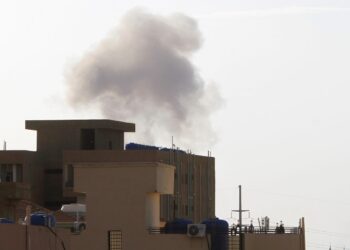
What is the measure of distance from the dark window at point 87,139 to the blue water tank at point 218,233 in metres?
70.1

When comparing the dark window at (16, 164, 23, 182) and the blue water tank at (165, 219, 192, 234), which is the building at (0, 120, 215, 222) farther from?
the blue water tank at (165, 219, 192, 234)

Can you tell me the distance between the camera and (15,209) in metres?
75.6

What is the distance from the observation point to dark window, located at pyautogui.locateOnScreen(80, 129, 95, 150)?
12388 centimetres

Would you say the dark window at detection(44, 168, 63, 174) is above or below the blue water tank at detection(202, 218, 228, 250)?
above

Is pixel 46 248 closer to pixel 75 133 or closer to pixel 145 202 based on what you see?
pixel 145 202

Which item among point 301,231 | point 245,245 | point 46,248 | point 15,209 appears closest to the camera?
point 46,248

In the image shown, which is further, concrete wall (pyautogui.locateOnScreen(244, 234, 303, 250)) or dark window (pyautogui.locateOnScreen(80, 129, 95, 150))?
dark window (pyautogui.locateOnScreen(80, 129, 95, 150))

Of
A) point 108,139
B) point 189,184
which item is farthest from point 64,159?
point 189,184

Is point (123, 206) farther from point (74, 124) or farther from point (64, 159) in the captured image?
point (74, 124)

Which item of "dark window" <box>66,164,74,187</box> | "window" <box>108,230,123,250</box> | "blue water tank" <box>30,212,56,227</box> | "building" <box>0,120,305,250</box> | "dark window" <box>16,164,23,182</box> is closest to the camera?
"blue water tank" <box>30,212,56,227</box>

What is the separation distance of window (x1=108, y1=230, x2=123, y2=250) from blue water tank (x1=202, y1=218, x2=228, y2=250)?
352 cm

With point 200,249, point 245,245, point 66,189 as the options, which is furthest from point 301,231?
point 66,189

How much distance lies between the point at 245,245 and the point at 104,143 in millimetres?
68019

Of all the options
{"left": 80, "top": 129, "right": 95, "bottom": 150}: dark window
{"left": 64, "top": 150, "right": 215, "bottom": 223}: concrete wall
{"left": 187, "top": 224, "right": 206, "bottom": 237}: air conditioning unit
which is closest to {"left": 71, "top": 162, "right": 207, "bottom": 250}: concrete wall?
{"left": 187, "top": 224, "right": 206, "bottom": 237}: air conditioning unit
